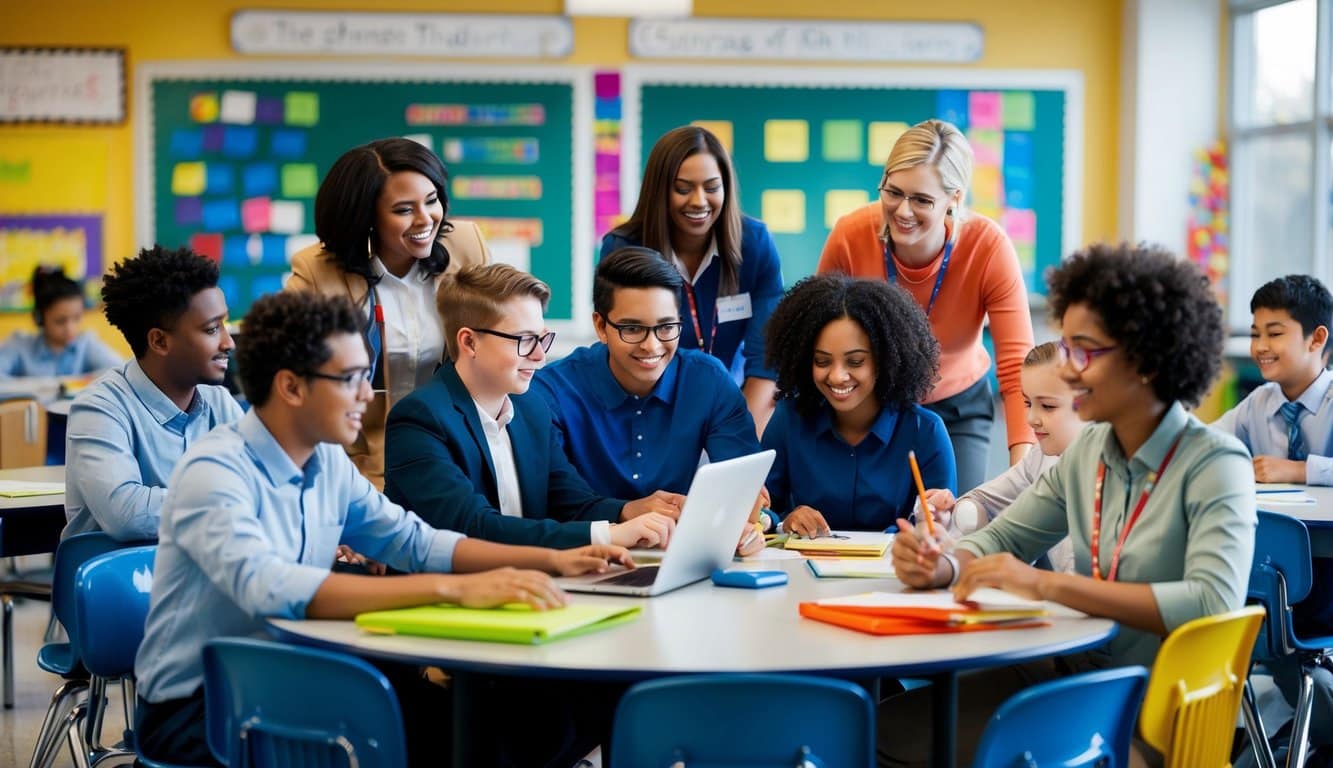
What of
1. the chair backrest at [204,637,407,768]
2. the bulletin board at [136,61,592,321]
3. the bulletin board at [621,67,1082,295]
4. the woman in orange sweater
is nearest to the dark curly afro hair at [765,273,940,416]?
the woman in orange sweater

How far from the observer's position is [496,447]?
2.68 metres

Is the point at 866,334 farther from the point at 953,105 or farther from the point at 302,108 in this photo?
the point at 302,108

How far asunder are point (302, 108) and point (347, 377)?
5.17 m

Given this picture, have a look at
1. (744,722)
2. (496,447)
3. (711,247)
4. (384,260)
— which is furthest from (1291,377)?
(744,722)

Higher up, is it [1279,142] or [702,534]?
[1279,142]

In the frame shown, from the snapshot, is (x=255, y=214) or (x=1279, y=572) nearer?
(x=1279, y=572)

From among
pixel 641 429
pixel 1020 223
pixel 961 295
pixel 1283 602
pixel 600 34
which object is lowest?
pixel 1283 602

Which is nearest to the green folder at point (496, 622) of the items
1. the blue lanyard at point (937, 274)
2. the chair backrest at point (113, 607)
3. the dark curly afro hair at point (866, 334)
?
the chair backrest at point (113, 607)

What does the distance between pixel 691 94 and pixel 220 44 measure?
7.72 ft

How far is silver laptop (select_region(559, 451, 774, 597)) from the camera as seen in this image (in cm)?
207

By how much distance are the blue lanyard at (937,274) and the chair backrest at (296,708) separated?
2108mm

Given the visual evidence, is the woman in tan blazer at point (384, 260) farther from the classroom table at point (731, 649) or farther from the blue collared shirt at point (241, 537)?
the classroom table at point (731, 649)

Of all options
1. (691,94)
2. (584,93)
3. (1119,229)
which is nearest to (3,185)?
(584,93)

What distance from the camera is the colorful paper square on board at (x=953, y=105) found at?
704 cm
